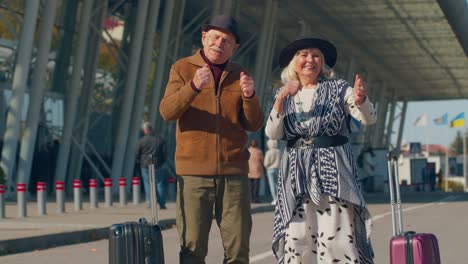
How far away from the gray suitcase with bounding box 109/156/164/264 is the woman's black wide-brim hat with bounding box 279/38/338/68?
1099mm

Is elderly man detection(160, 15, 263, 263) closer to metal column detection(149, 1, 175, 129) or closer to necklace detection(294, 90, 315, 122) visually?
necklace detection(294, 90, 315, 122)

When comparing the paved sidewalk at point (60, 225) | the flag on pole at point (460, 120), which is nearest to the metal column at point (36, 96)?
the paved sidewalk at point (60, 225)

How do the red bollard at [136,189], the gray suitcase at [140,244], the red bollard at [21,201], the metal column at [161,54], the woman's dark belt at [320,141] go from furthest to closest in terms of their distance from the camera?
the metal column at [161,54] → the red bollard at [136,189] → the red bollard at [21,201] → the woman's dark belt at [320,141] → the gray suitcase at [140,244]

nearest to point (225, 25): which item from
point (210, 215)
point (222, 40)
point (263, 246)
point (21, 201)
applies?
point (222, 40)

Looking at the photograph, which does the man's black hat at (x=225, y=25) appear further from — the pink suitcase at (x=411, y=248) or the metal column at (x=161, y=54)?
the metal column at (x=161, y=54)

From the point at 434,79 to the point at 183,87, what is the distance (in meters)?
67.3

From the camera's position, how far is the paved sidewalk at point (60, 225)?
16.0m

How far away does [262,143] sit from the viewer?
5184cm

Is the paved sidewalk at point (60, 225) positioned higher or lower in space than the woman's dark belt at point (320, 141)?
lower

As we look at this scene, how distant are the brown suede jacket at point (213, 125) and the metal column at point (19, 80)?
20089 mm

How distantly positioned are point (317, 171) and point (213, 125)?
0.69m

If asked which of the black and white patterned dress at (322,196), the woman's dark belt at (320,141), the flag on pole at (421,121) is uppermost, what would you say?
the flag on pole at (421,121)

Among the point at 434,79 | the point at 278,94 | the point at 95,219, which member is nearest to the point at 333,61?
the point at 278,94

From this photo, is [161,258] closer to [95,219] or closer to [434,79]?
[95,219]
